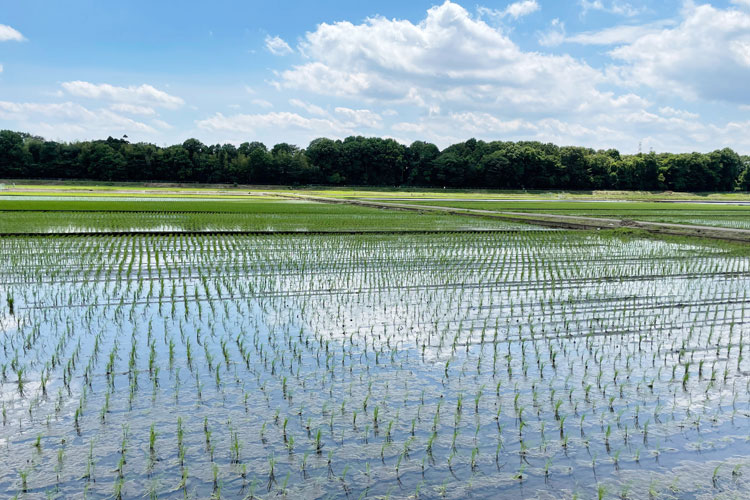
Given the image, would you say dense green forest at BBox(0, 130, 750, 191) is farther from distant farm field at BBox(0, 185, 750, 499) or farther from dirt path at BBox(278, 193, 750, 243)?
distant farm field at BBox(0, 185, 750, 499)

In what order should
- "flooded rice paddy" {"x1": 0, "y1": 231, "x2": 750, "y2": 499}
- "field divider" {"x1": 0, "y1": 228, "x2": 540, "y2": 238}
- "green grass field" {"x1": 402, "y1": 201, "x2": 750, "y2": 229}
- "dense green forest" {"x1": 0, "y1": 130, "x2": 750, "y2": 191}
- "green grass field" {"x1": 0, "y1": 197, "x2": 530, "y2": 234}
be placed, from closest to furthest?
"flooded rice paddy" {"x1": 0, "y1": 231, "x2": 750, "y2": 499}, "field divider" {"x1": 0, "y1": 228, "x2": 540, "y2": 238}, "green grass field" {"x1": 0, "y1": 197, "x2": 530, "y2": 234}, "green grass field" {"x1": 402, "y1": 201, "x2": 750, "y2": 229}, "dense green forest" {"x1": 0, "y1": 130, "x2": 750, "y2": 191}

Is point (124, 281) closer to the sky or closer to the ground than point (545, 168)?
closer to the ground

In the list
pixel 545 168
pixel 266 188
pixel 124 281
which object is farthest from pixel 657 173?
pixel 124 281

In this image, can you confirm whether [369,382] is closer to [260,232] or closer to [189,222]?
[260,232]

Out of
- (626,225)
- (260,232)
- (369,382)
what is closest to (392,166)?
(626,225)

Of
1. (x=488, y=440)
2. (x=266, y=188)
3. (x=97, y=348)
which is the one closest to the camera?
(x=488, y=440)

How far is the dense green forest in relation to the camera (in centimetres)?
7744

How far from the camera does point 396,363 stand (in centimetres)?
606

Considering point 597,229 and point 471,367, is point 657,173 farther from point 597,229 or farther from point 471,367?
point 471,367

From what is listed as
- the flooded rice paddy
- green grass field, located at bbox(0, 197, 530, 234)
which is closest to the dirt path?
green grass field, located at bbox(0, 197, 530, 234)

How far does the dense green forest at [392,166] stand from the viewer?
77.4 metres

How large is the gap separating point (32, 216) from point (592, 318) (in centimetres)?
2264

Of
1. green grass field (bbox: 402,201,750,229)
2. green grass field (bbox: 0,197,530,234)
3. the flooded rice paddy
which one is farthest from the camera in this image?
green grass field (bbox: 402,201,750,229)

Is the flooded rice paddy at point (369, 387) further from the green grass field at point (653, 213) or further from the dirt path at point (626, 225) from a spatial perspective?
the green grass field at point (653, 213)
